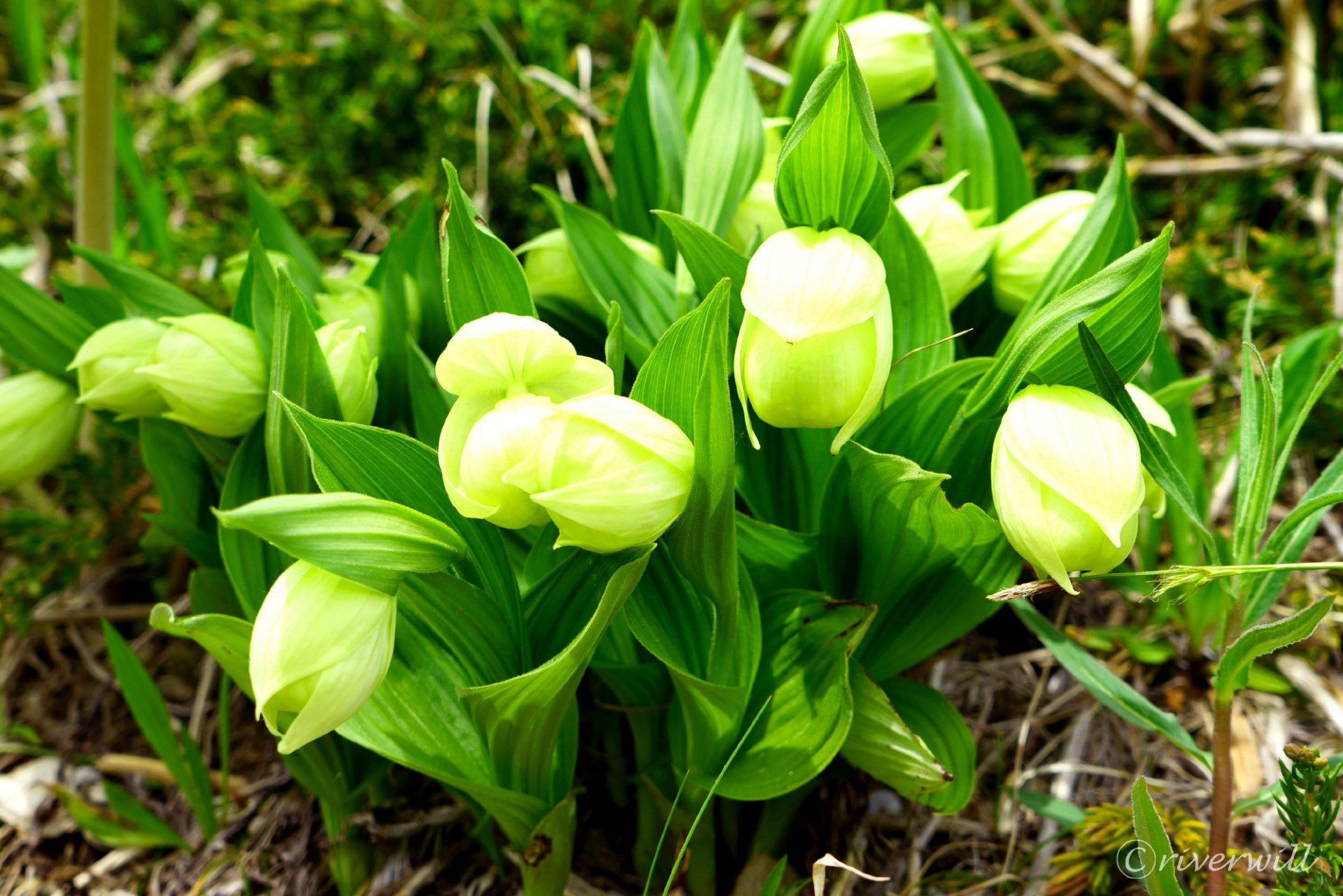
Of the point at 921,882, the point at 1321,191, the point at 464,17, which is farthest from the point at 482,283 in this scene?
the point at 1321,191

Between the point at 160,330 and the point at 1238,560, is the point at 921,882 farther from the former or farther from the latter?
the point at 160,330

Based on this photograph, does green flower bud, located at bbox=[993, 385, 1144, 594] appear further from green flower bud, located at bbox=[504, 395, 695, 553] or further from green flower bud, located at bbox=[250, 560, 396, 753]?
green flower bud, located at bbox=[250, 560, 396, 753]

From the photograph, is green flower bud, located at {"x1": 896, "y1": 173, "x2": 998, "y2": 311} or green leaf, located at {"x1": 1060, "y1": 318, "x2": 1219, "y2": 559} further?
green flower bud, located at {"x1": 896, "y1": 173, "x2": 998, "y2": 311}

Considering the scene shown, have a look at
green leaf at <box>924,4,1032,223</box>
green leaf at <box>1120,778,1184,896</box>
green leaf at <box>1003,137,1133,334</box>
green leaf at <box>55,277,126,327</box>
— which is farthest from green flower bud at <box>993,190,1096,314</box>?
green leaf at <box>55,277,126,327</box>

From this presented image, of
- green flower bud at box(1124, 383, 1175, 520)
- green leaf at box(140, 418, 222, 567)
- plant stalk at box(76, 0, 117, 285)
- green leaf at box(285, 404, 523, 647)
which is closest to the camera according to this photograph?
green leaf at box(285, 404, 523, 647)

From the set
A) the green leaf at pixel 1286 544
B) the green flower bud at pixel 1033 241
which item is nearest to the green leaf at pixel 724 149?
the green flower bud at pixel 1033 241

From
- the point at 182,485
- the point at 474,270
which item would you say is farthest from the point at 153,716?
the point at 474,270
